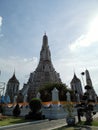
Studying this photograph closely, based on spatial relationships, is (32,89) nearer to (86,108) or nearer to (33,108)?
(33,108)

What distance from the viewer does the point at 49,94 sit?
4603 centimetres

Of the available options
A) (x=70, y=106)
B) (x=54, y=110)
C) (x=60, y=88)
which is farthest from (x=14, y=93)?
(x=70, y=106)

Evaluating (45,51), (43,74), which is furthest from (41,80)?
(45,51)

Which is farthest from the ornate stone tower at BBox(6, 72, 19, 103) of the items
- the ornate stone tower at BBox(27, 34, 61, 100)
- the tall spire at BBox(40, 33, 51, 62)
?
the tall spire at BBox(40, 33, 51, 62)

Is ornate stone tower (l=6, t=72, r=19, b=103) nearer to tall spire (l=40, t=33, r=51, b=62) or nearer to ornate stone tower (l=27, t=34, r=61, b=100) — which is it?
ornate stone tower (l=27, t=34, r=61, b=100)

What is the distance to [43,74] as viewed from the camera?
75.9m

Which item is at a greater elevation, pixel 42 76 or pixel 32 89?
pixel 42 76

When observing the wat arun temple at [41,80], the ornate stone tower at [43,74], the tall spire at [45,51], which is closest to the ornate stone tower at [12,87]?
the wat arun temple at [41,80]

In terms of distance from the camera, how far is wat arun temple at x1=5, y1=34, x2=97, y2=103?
72750 mm

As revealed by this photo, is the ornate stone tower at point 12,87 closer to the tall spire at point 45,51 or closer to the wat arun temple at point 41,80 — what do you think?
the wat arun temple at point 41,80

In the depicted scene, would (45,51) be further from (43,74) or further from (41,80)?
(41,80)

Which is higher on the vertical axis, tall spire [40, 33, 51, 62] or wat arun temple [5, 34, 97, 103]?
tall spire [40, 33, 51, 62]

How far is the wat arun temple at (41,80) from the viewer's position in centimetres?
7275

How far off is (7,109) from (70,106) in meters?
20.9
